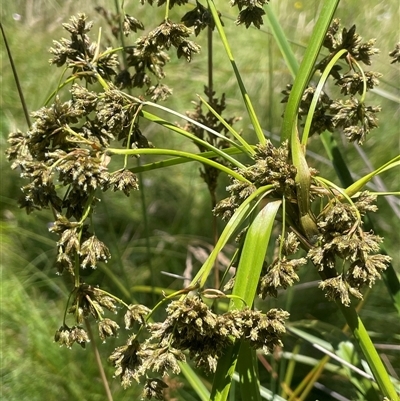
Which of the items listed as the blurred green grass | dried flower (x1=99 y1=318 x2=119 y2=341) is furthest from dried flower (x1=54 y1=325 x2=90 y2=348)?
the blurred green grass

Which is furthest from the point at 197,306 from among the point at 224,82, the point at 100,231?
the point at 224,82

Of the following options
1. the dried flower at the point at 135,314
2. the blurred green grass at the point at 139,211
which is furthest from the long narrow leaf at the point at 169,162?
the blurred green grass at the point at 139,211

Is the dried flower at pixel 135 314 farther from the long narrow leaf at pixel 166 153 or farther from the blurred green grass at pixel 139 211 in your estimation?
the blurred green grass at pixel 139 211

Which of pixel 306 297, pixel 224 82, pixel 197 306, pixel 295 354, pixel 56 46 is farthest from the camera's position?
pixel 224 82

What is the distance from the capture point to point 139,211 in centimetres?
165

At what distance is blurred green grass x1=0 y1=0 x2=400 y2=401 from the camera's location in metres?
1.34

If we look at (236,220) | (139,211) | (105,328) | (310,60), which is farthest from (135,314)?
(139,211)

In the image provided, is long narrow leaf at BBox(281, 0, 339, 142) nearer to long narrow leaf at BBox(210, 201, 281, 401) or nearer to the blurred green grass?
long narrow leaf at BBox(210, 201, 281, 401)

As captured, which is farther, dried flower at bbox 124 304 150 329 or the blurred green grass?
the blurred green grass

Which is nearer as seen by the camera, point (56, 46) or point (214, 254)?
point (214, 254)

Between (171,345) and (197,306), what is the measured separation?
0.06m

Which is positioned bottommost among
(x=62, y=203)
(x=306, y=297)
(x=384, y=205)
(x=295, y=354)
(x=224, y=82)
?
(x=295, y=354)

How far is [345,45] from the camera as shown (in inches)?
28.9

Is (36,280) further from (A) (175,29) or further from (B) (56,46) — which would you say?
(A) (175,29)
